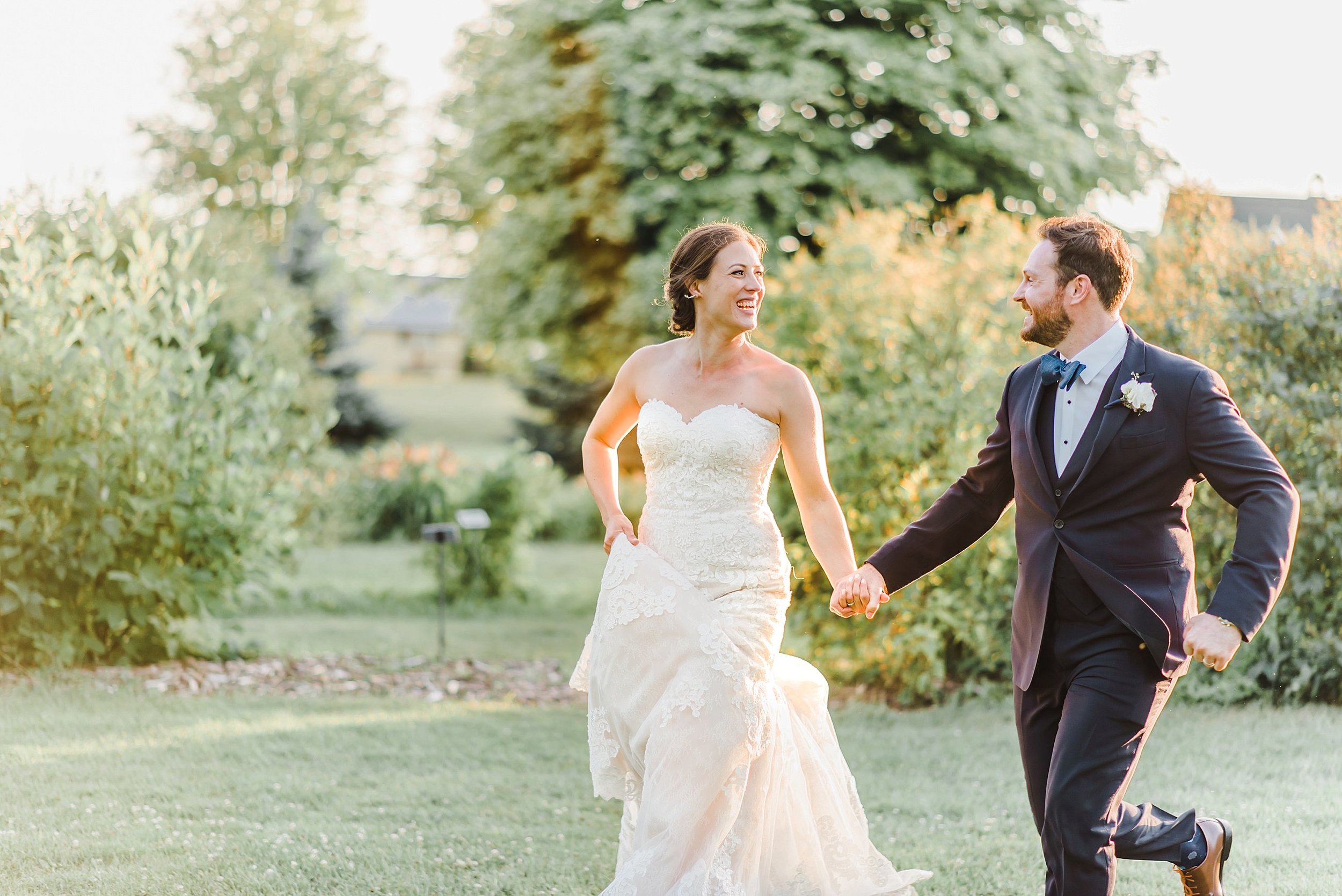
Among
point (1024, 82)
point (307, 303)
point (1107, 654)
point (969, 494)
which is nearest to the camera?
point (1107, 654)

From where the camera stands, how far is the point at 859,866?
407 cm

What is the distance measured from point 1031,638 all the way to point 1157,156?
11.0 m

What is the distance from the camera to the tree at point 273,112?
115 feet

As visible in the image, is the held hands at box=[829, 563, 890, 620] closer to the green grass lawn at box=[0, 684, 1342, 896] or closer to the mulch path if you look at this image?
the green grass lawn at box=[0, 684, 1342, 896]

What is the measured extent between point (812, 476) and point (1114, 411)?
105 centimetres

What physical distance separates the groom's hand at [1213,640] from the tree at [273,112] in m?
33.2

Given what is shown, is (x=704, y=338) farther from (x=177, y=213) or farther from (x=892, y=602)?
(x=177, y=213)

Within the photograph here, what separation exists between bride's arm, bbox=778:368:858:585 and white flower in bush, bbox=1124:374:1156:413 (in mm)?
1055

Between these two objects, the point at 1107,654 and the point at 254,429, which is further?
the point at 254,429

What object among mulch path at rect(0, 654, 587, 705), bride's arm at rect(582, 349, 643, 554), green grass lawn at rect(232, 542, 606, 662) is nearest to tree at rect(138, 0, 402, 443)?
green grass lawn at rect(232, 542, 606, 662)

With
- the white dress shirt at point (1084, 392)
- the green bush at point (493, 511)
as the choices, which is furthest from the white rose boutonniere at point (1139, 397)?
the green bush at point (493, 511)

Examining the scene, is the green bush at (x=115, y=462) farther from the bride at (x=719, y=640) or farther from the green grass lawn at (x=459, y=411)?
the green grass lawn at (x=459, y=411)

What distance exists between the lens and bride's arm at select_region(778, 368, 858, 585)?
405cm

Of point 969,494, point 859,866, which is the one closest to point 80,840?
point 859,866
